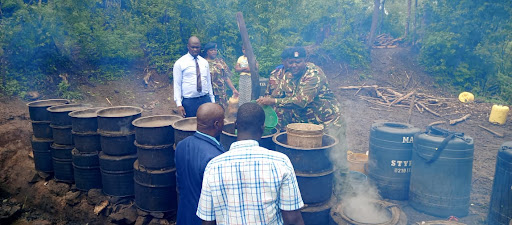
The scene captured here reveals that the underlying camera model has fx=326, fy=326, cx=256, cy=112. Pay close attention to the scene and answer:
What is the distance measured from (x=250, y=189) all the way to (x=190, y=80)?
4238 mm

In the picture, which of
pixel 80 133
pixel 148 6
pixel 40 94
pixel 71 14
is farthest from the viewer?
pixel 148 6

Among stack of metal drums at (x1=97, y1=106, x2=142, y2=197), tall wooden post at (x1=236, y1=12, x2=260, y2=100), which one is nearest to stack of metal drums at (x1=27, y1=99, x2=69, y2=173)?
stack of metal drums at (x1=97, y1=106, x2=142, y2=197)

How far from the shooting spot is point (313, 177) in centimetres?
388

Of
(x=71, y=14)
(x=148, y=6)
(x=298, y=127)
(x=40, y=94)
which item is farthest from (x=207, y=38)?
(x=298, y=127)

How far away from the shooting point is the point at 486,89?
1367cm

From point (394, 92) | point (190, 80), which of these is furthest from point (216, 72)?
point (394, 92)

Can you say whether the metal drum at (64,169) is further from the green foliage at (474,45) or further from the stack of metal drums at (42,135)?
the green foliage at (474,45)

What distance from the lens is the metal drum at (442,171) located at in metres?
4.37

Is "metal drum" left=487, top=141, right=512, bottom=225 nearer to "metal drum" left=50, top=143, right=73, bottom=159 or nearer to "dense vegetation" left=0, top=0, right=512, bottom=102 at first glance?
"metal drum" left=50, top=143, right=73, bottom=159

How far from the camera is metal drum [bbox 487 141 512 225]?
398 centimetres

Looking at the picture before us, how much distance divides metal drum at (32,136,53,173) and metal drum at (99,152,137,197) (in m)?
1.71

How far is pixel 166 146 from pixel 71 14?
353 inches

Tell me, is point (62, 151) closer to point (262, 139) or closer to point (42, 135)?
point (42, 135)

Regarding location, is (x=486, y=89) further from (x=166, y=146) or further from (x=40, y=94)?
(x=40, y=94)
